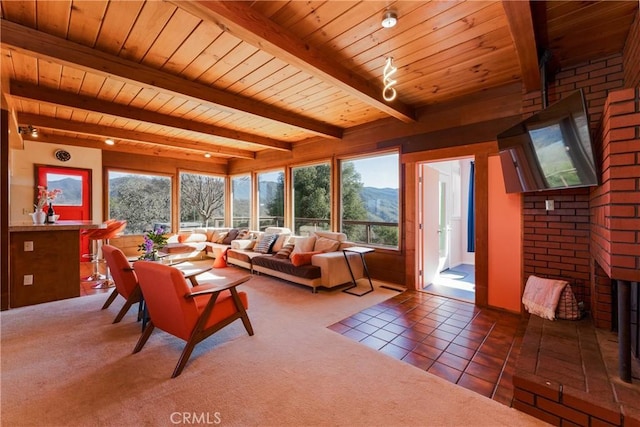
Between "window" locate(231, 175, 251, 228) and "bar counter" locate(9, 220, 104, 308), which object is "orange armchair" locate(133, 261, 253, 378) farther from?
"window" locate(231, 175, 251, 228)

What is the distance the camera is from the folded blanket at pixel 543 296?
101 inches

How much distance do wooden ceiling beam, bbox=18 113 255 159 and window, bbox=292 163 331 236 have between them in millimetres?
1895

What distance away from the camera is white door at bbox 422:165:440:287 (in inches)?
170

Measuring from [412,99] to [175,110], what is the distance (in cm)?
349

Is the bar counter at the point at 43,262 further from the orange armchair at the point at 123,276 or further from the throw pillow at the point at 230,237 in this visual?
the throw pillow at the point at 230,237

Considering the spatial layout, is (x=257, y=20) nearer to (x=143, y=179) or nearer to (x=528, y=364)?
(x=528, y=364)

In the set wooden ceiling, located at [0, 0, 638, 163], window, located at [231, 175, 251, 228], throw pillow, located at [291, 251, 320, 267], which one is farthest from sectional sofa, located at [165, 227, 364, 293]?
wooden ceiling, located at [0, 0, 638, 163]

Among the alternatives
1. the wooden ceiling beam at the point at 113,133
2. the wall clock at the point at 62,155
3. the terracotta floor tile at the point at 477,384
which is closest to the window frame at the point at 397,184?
the terracotta floor tile at the point at 477,384

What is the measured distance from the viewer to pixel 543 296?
2.67 metres

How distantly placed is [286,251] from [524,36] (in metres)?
4.13

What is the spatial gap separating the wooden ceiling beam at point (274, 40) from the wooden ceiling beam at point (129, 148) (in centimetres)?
515

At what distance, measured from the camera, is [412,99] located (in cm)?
377

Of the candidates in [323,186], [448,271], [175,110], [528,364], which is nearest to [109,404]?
[528,364]

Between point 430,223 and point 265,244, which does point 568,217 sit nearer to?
point 430,223
